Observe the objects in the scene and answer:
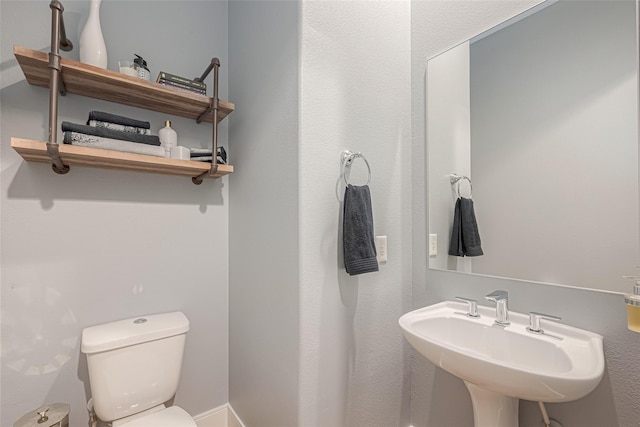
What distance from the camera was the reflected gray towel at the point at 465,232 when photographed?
1.26 meters

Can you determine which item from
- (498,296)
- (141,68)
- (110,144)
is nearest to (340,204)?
(498,296)

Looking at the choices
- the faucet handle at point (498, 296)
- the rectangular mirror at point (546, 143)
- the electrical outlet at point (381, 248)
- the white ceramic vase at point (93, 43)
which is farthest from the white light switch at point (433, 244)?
the white ceramic vase at point (93, 43)

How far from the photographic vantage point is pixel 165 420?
1165 millimetres

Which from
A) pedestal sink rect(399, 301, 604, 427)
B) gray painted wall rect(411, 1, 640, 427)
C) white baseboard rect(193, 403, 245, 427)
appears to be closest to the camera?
pedestal sink rect(399, 301, 604, 427)

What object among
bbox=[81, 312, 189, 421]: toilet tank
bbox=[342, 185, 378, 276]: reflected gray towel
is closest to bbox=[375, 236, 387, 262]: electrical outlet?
bbox=[342, 185, 378, 276]: reflected gray towel

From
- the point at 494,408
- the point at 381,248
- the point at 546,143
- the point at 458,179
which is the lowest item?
the point at 494,408

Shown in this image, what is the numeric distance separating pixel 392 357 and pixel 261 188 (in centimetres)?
103

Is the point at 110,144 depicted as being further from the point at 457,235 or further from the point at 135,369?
the point at 457,235

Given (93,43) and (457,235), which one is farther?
(457,235)

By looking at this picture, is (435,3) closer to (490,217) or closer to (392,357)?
(490,217)

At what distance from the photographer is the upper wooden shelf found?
1051 millimetres

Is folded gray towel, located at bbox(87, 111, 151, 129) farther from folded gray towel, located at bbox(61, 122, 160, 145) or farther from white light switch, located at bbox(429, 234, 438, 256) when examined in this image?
white light switch, located at bbox(429, 234, 438, 256)

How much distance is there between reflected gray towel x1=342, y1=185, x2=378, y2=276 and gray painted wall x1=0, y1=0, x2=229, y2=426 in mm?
829

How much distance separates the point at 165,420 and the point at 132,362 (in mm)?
266
